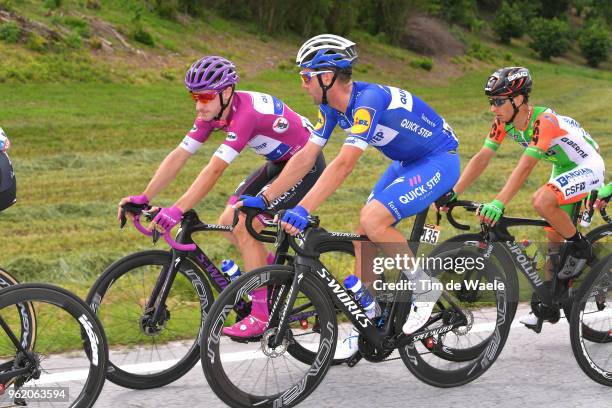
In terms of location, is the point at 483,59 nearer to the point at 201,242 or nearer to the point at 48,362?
the point at 201,242

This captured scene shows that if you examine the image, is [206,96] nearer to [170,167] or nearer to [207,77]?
[207,77]

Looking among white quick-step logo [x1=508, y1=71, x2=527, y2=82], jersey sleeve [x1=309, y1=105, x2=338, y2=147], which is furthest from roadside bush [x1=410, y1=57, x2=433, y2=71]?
jersey sleeve [x1=309, y1=105, x2=338, y2=147]

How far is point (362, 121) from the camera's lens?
15.7 feet

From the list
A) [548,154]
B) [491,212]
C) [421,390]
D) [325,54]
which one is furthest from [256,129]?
[548,154]

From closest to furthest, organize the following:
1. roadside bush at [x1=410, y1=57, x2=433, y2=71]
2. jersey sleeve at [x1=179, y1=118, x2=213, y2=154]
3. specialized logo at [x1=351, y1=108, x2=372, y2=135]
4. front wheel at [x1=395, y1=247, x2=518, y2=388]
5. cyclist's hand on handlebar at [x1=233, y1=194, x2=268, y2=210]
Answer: cyclist's hand on handlebar at [x1=233, y1=194, x2=268, y2=210]
specialized logo at [x1=351, y1=108, x2=372, y2=135]
front wheel at [x1=395, y1=247, x2=518, y2=388]
jersey sleeve at [x1=179, y1=118, x2=213, y2=154]
roadside bush at [x1=410, y1=57, x2=433, y2=71]

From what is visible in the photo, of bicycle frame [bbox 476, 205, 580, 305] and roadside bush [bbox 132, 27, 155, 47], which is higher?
bicycle frame [bbox 476, 205, 580, 305]

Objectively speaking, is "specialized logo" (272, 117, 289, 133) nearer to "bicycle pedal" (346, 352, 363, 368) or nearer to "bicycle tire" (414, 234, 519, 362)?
"bicycle tire" (414, 234, 519, 362)

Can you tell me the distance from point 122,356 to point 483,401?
225 cm

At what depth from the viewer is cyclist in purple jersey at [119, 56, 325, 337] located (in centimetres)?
494

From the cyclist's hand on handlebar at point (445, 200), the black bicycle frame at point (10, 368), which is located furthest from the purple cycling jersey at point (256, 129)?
the black bicycle frame at point (10, 368)

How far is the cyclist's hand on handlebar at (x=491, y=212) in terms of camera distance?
505 cm

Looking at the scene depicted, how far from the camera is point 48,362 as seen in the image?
4965mm

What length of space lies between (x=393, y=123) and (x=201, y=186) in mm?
1225

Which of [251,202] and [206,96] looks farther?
[206,96]
